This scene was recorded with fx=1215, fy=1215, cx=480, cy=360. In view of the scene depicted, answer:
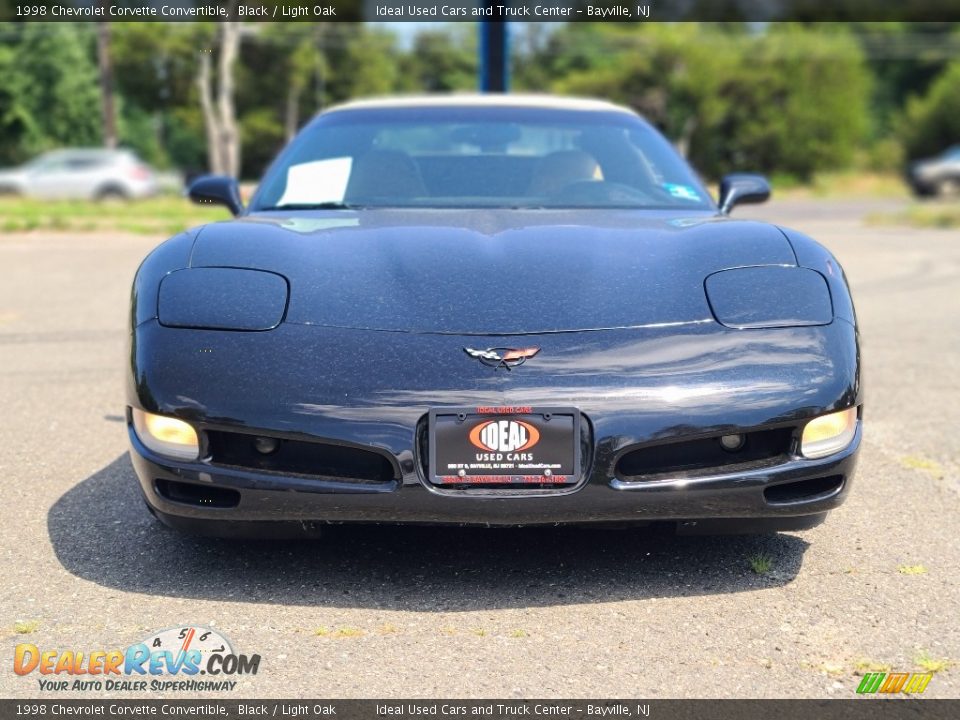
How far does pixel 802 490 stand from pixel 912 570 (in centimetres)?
45

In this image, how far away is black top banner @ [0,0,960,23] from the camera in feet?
40.1

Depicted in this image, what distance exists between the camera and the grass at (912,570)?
126 inches

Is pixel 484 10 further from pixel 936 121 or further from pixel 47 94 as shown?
pixel 936 121

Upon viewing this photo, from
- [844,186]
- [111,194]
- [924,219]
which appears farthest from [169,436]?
[844,186]

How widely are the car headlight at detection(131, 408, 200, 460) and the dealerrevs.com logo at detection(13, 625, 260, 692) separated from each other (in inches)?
18.5

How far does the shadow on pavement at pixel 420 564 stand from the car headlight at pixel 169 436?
1.14 feet

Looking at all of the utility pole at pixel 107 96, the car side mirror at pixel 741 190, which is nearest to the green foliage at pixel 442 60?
the utility pole at pixel 107 96

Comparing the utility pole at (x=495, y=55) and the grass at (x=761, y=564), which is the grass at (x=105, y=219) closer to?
the utility pole at (x=495, y=55)

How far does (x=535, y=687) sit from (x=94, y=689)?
881 mm

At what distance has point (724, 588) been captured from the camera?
3.07m

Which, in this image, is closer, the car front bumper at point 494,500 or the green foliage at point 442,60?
the car front bumper at point 494,500

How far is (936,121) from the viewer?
43844mm

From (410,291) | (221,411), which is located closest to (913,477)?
(410,291)

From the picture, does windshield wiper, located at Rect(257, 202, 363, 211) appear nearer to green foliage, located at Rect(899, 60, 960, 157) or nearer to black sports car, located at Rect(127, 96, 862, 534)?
black sports car, located at Rect(127, 96, 862, 534)
